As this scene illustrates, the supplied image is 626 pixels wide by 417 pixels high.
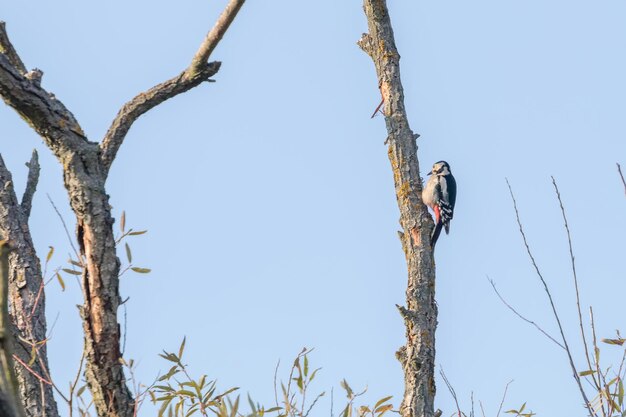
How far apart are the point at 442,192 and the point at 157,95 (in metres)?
6.48

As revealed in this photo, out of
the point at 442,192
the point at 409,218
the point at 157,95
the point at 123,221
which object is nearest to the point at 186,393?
the point at 123,221

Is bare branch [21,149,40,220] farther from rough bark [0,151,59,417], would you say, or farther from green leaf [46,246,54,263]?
green leaf [46,246,54,263]

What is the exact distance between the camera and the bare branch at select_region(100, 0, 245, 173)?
12.4 feet

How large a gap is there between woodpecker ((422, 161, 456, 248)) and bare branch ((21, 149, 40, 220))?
3.37 m

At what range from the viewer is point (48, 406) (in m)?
5.79

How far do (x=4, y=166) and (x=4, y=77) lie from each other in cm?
285

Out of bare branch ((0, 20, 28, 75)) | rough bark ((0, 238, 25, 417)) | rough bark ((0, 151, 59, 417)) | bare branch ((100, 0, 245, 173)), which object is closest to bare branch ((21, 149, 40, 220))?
rough bark ((0, 151, 59, 417))

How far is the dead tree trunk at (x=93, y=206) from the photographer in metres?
3.64

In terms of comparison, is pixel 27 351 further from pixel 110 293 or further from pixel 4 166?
pixel 110 293

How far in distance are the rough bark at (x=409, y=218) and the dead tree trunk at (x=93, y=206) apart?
289 cm

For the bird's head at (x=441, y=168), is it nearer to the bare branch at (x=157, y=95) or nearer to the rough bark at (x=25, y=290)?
the rough bark at (x=25, y=290)

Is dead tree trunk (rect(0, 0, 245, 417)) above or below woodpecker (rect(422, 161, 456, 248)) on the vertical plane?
below

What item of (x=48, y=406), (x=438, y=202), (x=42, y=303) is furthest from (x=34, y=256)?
(x=438, y=202)

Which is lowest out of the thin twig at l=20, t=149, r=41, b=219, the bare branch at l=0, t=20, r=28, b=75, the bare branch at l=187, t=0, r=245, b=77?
the bare branch at l=187, t=0, r=245, b=77
